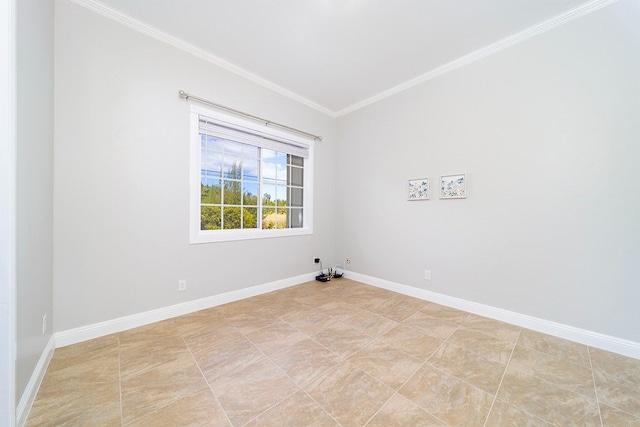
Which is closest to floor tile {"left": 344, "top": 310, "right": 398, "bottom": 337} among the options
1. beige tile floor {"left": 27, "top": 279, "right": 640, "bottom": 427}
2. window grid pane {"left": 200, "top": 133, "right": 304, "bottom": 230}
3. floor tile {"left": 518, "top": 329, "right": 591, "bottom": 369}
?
beige tile floor {"left": 27, "top": 279, "right": 640, "bottom": 427}

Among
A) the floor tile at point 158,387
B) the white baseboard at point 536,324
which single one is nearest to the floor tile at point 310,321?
the floor tile at point 158,387

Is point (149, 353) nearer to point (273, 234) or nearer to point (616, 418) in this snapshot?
point (273, 234)

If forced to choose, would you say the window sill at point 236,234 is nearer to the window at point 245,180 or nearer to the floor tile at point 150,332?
the window at point 245,180

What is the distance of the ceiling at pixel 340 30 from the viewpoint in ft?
6.67

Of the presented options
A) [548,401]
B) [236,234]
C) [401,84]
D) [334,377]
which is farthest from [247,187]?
[548,401]

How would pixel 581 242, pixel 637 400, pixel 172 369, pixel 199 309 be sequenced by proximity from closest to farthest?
pixel 637 400 → pixel 172 369 → pixel 581 242 → pixel 199 309

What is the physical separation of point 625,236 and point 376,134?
8.97 feet

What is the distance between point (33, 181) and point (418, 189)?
351cm

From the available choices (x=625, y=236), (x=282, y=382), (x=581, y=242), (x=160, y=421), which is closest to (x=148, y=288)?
(x=160, y=421)

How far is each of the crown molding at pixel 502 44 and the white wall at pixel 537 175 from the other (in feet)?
0.18

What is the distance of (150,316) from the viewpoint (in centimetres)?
229

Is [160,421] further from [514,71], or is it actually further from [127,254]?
[514,71]

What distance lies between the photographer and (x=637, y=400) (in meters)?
1.41

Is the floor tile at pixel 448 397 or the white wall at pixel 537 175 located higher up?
the white wall at pixel 537 175
